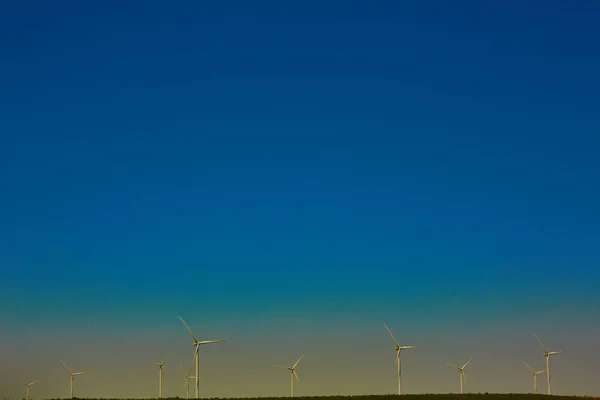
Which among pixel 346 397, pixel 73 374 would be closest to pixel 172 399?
pixel 346 397

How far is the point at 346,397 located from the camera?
527ft

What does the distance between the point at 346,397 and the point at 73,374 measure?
231 feet

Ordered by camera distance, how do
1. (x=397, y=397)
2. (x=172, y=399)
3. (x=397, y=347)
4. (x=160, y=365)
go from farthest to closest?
(x=397, y=347), (x=160, y=365), (x=397, y=397), (x=172, y=399)

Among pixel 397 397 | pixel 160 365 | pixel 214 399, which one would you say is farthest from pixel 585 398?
pixel 160 365

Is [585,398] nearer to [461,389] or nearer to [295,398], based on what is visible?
[461,389]

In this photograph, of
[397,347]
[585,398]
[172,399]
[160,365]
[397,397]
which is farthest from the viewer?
[397,347]

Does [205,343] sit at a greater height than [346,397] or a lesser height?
greater

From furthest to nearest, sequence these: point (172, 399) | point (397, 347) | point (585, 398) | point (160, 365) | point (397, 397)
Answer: point (397, 347) → point (160, 365) → point (585, 398) → point (397, 397) → point (172, 399)

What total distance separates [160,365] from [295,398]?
4489 cm

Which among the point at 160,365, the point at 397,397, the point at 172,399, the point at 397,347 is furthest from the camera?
the point at 397,347

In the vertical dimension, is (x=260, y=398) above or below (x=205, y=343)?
below

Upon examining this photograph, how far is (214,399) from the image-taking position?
14888 cm

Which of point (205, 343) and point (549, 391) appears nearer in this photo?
point (205, 343)

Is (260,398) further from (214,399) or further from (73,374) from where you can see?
(73,374)
